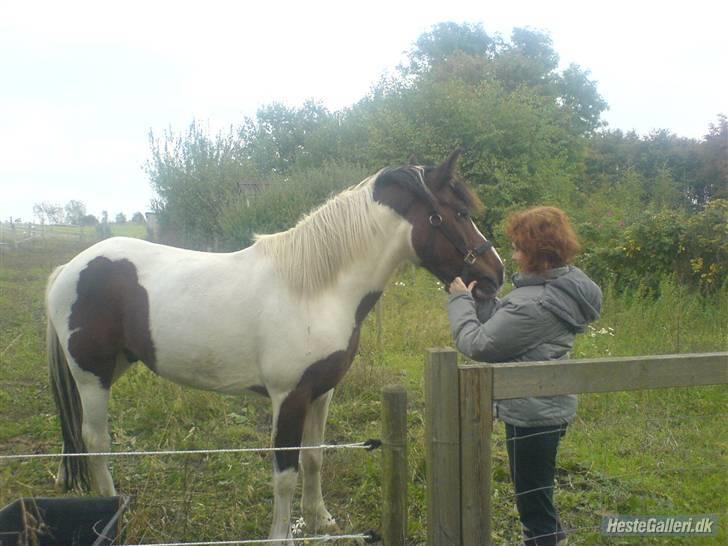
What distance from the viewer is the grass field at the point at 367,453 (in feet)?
10.7

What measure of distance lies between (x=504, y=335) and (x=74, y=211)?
3594 centimetres

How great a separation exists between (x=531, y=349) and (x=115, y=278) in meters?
2.37

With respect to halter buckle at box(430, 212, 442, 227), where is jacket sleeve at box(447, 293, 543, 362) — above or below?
below

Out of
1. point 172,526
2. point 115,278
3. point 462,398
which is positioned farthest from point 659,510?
point 115,278

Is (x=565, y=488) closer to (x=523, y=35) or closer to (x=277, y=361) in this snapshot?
(x=277, y=361)

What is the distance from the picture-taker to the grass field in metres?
3.26

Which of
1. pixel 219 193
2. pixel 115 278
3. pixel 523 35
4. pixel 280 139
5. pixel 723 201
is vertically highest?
pixel 523 35

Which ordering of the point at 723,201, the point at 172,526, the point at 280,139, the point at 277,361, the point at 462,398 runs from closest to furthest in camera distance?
the point at 462,398 < the point at 277,361 < the point at 172,526 < the point at 723,201 < the point at 280,139

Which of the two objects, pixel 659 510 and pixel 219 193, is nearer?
pixel 659 510

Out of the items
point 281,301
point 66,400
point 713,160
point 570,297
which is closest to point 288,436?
point 281,301

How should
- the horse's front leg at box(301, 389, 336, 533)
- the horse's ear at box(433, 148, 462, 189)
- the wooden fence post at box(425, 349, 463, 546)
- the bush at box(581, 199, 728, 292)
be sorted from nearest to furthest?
the wooden fence post at box(425, 349, 463, 546), the horse's ear at box(433, 148, 462, 189), the horse's front leg at box(301, 389, 336, 533), the bush at box(581, 199, 728, 292)

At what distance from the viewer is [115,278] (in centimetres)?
323

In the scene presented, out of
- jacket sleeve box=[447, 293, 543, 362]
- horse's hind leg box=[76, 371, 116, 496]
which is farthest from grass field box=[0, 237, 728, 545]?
jacket sleeve box=[447, 293, 543, 362]

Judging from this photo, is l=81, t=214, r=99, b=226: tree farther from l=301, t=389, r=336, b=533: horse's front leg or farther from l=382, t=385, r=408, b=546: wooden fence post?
l=382, t=385, r=408, b=546: wooden fence post
